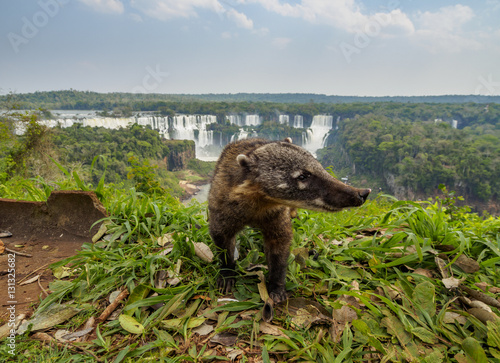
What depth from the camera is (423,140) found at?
48156 millimetres

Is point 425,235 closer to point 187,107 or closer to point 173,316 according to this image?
point 173,316

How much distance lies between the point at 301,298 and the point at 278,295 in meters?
0.24

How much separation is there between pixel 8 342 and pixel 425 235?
178 inches

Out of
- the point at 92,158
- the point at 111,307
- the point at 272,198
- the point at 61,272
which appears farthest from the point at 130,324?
the point at 92,158

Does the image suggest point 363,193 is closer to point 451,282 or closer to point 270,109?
point 451,282

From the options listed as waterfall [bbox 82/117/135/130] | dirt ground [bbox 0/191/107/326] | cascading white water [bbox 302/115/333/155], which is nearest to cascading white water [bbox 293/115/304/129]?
cascading white water [bbox 302/115/333/155]

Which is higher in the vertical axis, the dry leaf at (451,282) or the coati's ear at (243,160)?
the coati's ear at (243,160)

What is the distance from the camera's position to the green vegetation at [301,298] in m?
2.35

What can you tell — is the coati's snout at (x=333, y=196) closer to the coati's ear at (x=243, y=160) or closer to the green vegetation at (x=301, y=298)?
the coati's ear at (x=243, y=160)

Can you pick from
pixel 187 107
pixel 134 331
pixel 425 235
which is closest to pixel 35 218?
pixel 134 331

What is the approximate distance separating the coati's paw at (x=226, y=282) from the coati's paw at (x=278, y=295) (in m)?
0.47

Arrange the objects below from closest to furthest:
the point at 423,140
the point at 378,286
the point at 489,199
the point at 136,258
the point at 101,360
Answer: the point at 101,360 → the point at 378,286 → the point at 136,258 → the point at 489,199 → the point at 423,140

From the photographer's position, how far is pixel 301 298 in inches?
115

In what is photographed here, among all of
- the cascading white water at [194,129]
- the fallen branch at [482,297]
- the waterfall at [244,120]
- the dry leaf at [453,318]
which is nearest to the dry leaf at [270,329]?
the dry leaf at [453,318]
